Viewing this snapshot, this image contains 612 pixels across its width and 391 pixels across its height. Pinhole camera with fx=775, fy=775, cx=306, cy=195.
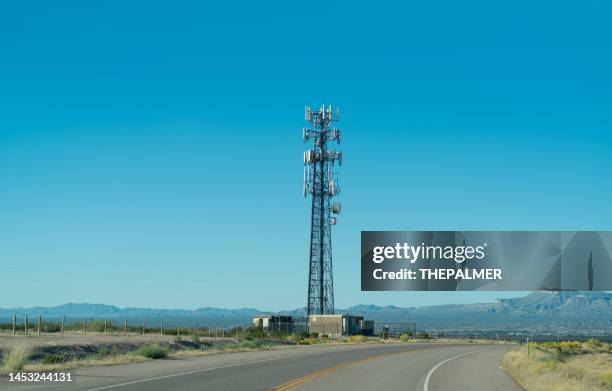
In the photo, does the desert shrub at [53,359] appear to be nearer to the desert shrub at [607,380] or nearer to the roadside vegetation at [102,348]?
the roadside vegetation at [102,348]

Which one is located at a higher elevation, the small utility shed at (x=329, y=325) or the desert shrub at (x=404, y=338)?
the small utility shed at (x=329, y=325)

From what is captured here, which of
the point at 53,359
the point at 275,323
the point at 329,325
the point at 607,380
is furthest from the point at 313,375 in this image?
the point at 275,323

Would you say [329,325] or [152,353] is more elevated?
[329,325]

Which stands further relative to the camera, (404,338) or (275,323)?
(404,338)

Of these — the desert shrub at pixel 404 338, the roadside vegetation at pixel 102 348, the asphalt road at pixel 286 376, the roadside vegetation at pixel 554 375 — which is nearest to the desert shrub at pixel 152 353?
the roadside vegetation at pixel 102 348

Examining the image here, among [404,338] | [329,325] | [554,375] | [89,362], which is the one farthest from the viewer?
[404,338]

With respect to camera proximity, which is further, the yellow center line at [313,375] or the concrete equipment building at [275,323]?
the concrete equipment building at [275,323]

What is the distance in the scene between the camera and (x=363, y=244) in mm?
44531

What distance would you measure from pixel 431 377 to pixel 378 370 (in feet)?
10.5

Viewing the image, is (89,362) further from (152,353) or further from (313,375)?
(313,375)

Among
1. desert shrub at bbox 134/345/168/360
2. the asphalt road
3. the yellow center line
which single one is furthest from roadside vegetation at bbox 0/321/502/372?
the yellow center line

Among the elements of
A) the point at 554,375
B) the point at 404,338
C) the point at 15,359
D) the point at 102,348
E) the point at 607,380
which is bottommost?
the point at 404,338

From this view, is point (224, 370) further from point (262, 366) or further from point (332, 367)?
point (332, 367)

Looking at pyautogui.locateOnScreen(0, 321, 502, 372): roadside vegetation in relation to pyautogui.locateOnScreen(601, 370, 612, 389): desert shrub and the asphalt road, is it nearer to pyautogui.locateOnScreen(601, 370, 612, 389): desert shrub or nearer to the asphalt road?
the asphalt road
